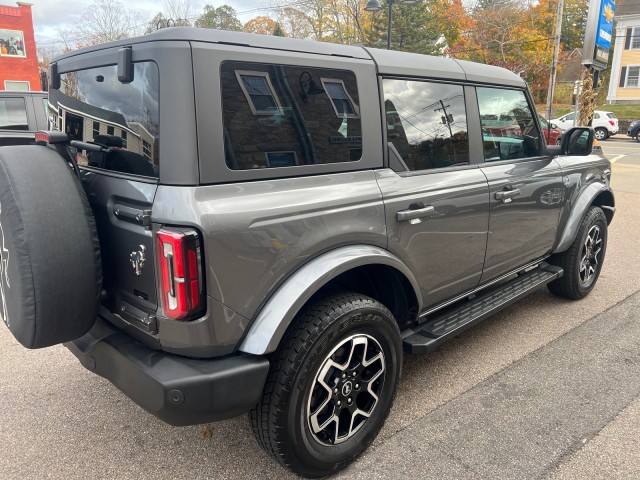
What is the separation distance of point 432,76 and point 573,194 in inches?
76.7

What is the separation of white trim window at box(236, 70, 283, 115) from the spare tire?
→ 2.63 feet

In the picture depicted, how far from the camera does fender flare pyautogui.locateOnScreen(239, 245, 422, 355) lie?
200 centimetres

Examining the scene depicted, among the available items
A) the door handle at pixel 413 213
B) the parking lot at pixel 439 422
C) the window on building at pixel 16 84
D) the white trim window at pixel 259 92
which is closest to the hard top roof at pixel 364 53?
the white trim window at pixel 259 92

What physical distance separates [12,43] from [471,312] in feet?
114

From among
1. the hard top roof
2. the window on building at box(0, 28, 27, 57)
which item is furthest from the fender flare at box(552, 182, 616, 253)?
the window on building at box(0, 28, 27, 57)

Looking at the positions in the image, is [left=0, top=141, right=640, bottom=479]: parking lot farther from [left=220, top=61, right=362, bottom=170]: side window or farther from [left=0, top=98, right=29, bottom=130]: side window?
[left=0, top=98, right=29, bottom=130]: side window

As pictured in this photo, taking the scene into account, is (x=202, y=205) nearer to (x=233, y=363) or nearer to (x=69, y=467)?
(x=233, y=363)

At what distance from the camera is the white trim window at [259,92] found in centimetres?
204

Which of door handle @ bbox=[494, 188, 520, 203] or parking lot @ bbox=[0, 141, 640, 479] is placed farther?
door handle @ bbox=[494, 188, 520, 203]

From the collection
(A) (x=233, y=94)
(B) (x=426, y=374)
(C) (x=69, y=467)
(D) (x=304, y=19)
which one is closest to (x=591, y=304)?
(B) (x=426, y=374)

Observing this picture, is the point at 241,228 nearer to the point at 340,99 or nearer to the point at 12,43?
the point at 340,99

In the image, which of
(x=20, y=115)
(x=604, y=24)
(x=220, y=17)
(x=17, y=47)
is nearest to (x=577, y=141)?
(x=604, y=24)

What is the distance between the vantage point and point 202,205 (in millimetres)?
1864

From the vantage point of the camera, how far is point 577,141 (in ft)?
13.0
